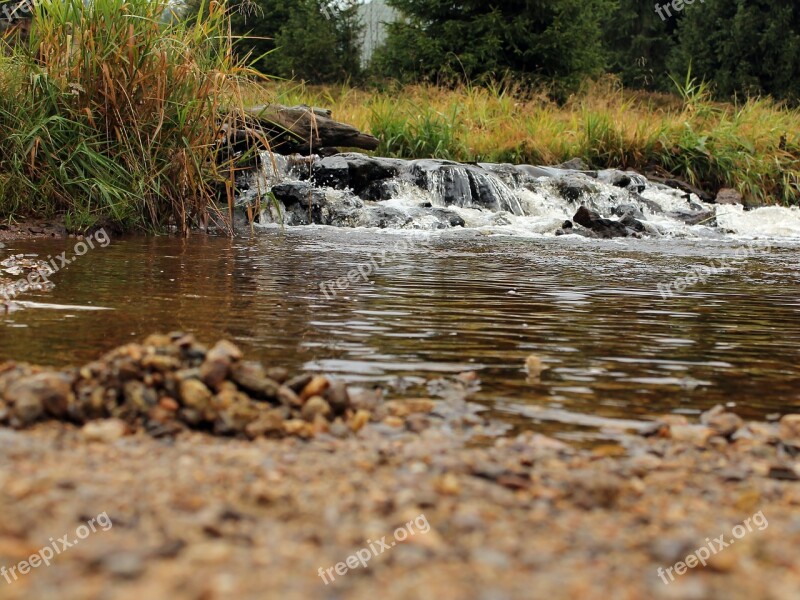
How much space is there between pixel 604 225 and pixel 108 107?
5322mm

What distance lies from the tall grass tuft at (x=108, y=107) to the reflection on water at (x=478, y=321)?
2.47 ft

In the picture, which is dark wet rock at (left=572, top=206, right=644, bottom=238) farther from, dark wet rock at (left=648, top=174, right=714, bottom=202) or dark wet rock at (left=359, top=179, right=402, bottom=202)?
dark wet rock at (left=648, top=174, right=714, bottom=202)

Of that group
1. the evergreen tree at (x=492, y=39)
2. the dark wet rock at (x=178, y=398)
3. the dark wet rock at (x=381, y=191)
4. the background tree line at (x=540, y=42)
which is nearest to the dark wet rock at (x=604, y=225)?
the dark wet rock at (x=381, y=191)

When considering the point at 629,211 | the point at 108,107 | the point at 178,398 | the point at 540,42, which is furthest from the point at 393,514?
the point at 540,42

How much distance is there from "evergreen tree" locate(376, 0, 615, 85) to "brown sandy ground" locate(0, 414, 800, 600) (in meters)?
18.0

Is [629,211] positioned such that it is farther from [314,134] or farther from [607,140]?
[607,140]

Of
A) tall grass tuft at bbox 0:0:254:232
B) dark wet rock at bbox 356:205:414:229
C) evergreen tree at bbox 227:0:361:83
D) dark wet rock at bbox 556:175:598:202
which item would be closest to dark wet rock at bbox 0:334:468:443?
tall grass tuft at bbox 0:0:254:232

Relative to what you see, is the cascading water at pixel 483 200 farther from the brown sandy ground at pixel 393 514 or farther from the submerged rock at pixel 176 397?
the brown sandy ground at pixel 393 514

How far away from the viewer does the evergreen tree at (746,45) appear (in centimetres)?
2675

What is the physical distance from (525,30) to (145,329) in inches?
711

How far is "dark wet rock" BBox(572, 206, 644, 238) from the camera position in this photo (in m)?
9.48

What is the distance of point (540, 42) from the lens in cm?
2025

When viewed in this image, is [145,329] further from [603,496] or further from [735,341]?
Result: [735,341]

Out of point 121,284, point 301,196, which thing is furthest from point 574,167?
point 121,284
